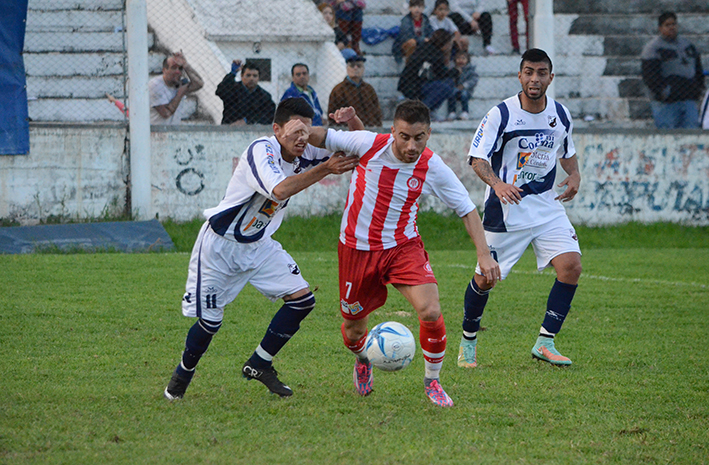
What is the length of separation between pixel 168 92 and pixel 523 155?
7.35 metres

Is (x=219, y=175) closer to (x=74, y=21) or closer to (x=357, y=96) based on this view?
(x=357, y=96)

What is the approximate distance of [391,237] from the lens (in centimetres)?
529

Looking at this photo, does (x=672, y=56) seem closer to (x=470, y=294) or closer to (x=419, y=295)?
(x=470, y=294)

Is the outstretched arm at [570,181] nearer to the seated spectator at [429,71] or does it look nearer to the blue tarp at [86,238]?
the blue tarp at [86,238]

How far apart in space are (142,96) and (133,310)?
5.04 meters

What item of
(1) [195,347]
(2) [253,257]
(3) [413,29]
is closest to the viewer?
(1) [195,347]

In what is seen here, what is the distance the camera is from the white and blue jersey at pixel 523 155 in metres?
6.34

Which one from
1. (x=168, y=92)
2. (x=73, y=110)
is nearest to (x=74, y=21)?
(x=73, y=110)

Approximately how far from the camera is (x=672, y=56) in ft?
45.7

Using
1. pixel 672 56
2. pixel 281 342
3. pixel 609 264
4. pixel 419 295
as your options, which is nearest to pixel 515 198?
pixel 419 295

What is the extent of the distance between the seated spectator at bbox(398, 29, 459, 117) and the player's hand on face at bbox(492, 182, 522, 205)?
7757 mm

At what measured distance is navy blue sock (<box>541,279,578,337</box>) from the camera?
20.6ft

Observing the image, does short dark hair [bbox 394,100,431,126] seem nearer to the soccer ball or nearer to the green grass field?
the soccer ball

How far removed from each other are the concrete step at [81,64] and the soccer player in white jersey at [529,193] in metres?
7.16
